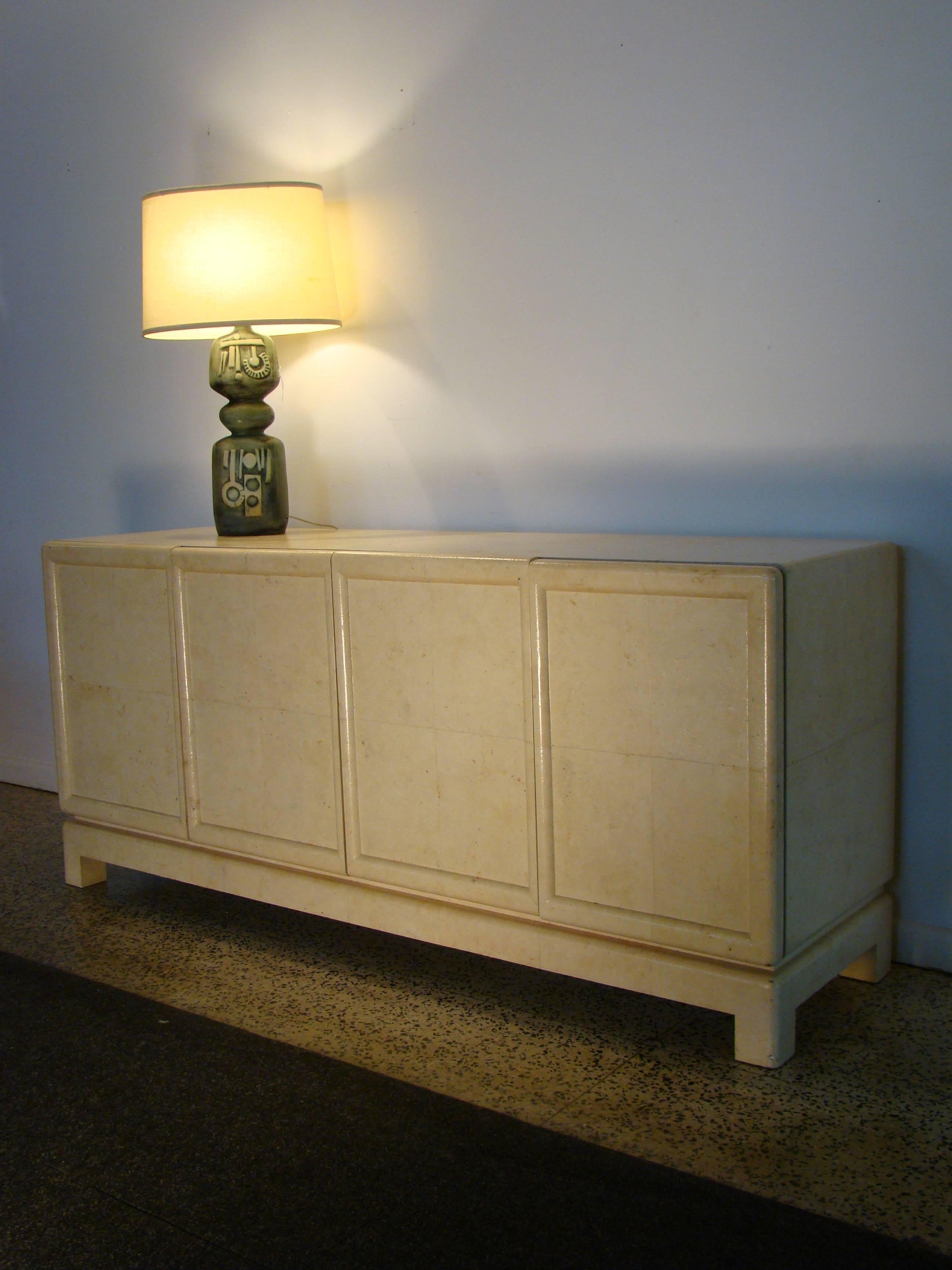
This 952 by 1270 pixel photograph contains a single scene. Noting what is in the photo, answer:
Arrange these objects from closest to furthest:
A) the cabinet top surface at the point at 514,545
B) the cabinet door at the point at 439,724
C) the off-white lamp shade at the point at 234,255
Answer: the cabinet top surface at the point at 514,545
the cabinet door at the point at 439,724
the off-white lamp shade at the point at 234,255

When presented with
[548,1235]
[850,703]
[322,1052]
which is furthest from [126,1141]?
[850,703]

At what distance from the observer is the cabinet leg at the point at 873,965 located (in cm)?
191

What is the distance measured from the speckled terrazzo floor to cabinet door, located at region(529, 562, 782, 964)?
180 mm

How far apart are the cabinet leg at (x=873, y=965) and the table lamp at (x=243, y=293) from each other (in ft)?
4.31

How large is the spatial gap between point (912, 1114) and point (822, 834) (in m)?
0.38

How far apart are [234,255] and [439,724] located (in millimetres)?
993

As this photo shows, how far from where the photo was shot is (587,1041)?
5.85 ft

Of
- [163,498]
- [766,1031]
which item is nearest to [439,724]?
[766,1031]

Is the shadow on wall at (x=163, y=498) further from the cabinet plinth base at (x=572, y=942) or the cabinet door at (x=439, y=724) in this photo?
the cabinet door at (x=439, y=724)

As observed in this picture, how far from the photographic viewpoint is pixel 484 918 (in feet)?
6.23

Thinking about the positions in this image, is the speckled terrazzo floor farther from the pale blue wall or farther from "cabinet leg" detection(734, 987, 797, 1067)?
the pale blue wall

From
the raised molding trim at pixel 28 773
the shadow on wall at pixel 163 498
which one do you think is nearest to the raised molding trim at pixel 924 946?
the shadow on wall at pixel 163 498

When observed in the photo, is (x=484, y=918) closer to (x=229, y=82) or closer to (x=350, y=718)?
(x=350, y=718)

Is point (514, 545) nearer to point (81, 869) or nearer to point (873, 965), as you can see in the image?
point (873, 965)
